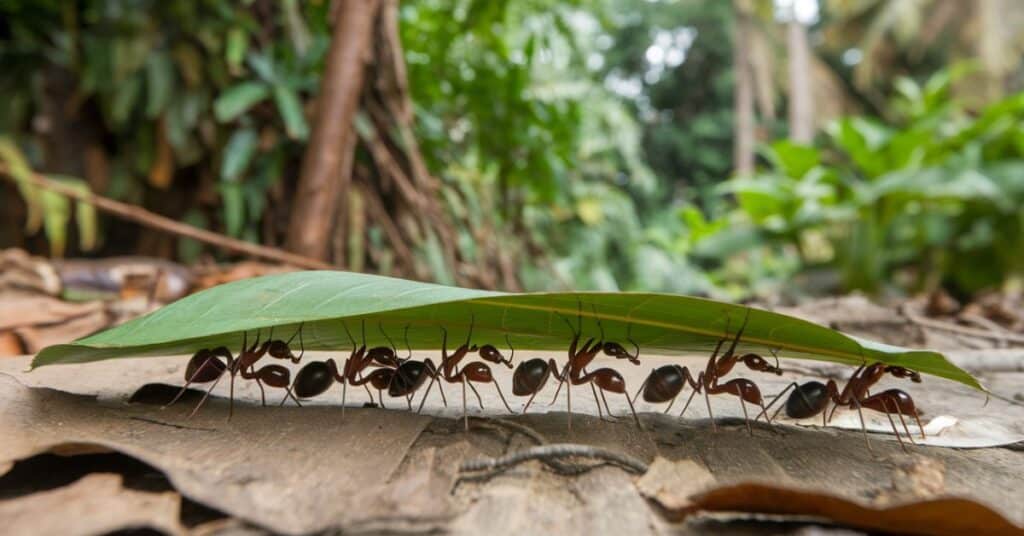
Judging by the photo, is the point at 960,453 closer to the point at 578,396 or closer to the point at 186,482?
the point at 578,396

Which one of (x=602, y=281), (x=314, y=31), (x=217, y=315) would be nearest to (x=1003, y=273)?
(x=602, y=281)

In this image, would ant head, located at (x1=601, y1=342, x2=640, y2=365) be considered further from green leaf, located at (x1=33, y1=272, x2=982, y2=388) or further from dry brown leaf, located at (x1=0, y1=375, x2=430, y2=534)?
dry brown leaf, located at (x1=0, y1=375, x2=430, y2=534)

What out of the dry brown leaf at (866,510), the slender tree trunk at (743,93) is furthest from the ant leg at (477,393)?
the slender tree trunk at (743,93)

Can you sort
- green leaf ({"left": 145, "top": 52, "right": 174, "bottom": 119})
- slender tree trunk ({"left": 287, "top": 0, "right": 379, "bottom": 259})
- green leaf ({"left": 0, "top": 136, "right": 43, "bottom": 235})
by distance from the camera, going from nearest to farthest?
slender tree trunk ({"left": 287, "top": 0, "right": 379, "bottom": 259}), green leaf ({"left": 0, "top": 136, "right": 43, "bottom": 235}), green leaf ({"left": 145, "top": 52, "right": 174, "bottom": 119})

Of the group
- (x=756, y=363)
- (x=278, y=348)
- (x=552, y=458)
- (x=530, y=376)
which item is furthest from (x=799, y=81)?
(x=552, y=458)

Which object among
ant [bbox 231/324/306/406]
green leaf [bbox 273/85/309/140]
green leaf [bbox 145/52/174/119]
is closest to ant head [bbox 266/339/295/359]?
ant [bbox 231/324/306/406]
